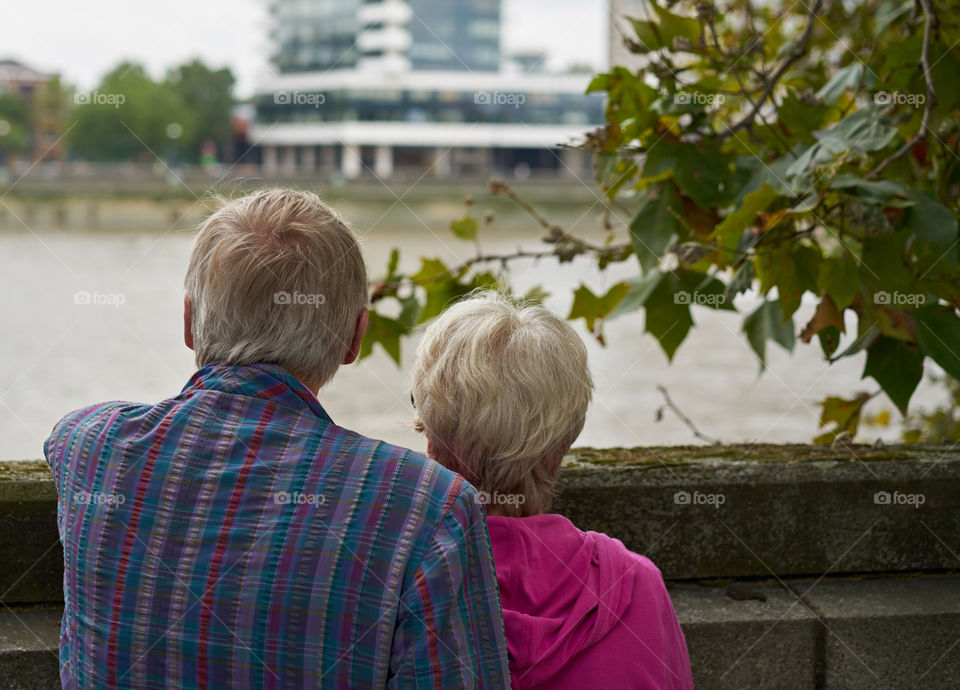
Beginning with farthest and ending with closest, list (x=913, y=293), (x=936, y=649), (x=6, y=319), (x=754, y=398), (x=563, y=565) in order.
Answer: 1. (x=6, y=319)
2. (x=754, y=398)
3. (x=913, y=293)
4. (x=936, y=649)
5. (x=563, y=565)

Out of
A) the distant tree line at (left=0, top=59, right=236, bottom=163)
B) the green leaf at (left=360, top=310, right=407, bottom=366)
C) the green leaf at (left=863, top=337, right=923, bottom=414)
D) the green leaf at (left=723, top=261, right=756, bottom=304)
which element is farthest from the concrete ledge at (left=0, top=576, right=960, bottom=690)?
the distant tree line at (left=0, top=59, right=236, bottom=163)

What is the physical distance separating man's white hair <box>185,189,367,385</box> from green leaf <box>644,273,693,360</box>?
1.29m

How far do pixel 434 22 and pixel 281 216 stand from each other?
72.2 m

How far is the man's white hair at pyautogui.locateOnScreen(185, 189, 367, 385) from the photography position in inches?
50.2

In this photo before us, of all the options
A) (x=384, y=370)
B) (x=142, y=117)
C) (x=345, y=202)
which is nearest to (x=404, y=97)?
(x=142, y=117)

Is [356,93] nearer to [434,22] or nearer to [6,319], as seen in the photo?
[434,22]

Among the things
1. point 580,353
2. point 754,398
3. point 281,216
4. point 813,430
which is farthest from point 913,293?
point 754,398

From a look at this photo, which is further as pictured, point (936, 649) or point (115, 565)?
point (936, 649)

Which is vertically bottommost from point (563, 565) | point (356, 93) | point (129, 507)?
point (563, 565)

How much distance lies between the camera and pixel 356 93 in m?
66.8

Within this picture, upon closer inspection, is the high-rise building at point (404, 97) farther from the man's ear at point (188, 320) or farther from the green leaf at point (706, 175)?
the man's ear at point (188, 320)

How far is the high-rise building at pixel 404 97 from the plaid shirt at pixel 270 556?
5626 centimetres

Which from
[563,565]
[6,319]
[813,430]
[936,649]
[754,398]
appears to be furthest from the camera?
[6,319]

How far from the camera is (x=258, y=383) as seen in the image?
4.14ft
